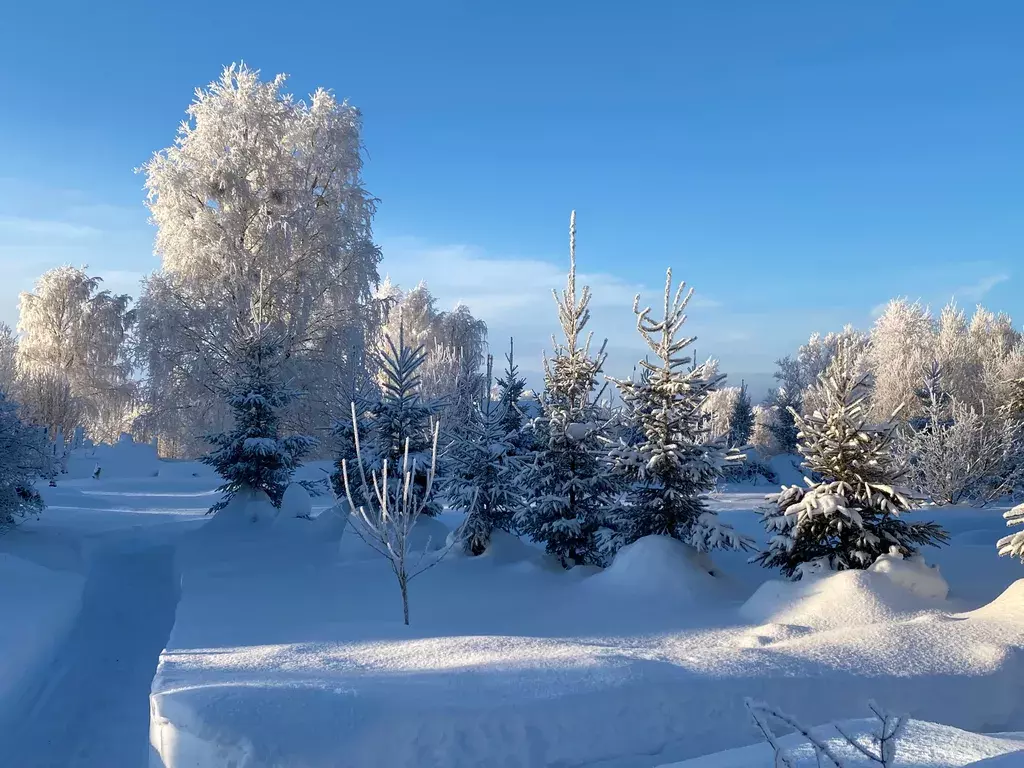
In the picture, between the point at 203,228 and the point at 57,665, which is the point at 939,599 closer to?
the point at 57,665

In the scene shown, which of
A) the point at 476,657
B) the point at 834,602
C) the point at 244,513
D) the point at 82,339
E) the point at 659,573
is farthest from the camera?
the point at 82,339

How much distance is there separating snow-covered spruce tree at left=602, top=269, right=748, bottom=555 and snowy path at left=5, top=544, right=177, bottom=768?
6.73 meters

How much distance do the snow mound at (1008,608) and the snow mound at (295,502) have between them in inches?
498

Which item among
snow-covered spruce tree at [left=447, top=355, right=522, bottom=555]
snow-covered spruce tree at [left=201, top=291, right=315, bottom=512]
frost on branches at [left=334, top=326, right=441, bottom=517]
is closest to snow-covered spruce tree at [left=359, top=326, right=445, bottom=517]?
frost on branches at [left=334, top=326, right=441, bottom=517]

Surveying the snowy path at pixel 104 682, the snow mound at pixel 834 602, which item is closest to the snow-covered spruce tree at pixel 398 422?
the snowy path at pixel 104 682

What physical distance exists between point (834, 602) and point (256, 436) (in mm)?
12015

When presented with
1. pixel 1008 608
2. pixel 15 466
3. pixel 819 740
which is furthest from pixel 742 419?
pixel 819 740

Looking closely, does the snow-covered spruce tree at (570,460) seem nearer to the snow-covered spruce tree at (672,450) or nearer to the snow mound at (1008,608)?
the snow-covered spruce tree at (672,450)

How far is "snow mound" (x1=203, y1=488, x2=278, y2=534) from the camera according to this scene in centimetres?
1414

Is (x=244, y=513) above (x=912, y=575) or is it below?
below

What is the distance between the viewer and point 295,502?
15680mm

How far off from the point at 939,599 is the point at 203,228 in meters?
22.0

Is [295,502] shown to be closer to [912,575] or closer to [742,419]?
[912,575]

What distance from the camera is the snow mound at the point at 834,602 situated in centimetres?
766
